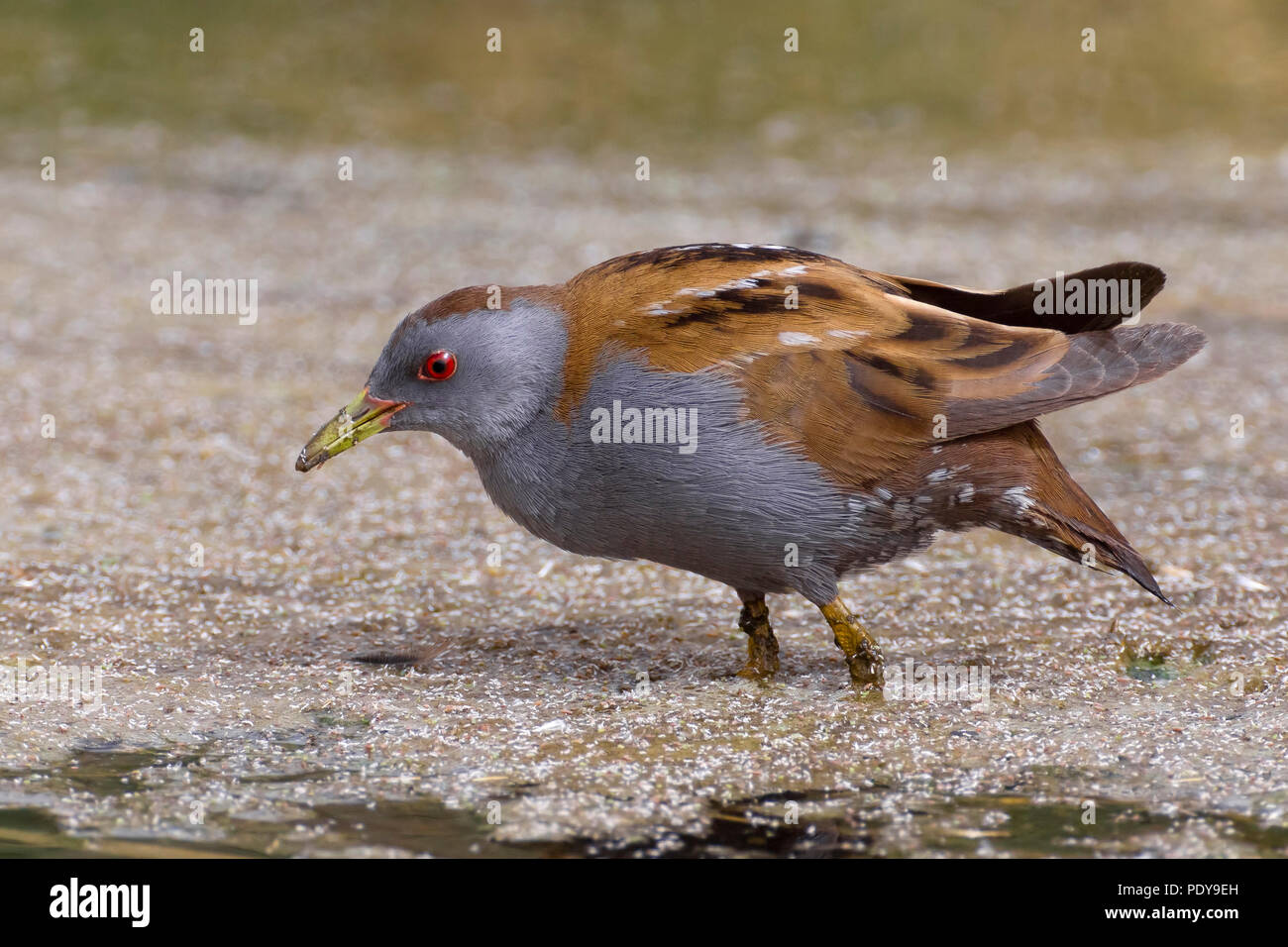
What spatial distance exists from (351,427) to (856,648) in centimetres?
208

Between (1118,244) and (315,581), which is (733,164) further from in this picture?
(315,581)

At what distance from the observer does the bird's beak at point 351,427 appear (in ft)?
19.8

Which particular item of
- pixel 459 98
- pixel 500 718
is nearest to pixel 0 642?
pixel 500 718

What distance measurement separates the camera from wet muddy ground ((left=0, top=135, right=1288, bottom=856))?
15.8 feet

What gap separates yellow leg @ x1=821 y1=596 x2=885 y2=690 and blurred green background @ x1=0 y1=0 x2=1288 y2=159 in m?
Answer: 12.4

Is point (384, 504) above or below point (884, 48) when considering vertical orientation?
below

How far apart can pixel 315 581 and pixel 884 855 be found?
3.63 metres

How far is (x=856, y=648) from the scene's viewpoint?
19.4ft

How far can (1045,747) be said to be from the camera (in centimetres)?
536
